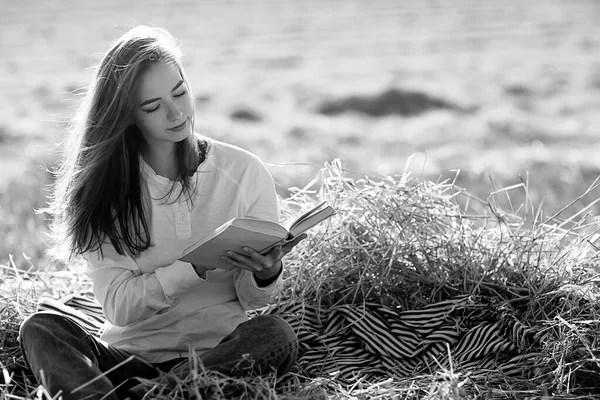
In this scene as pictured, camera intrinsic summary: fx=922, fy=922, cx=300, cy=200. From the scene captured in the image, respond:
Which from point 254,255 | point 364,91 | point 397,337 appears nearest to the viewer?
point 254,255

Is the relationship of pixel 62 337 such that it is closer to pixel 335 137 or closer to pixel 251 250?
pixel 251 250

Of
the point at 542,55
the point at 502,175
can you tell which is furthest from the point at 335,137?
the point at 542,55

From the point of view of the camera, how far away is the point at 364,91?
12633 mm

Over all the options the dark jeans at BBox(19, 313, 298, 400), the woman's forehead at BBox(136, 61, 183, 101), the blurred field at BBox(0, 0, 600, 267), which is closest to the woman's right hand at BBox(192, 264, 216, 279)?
the dark jeans at BBox(19, 313, 298, 400)

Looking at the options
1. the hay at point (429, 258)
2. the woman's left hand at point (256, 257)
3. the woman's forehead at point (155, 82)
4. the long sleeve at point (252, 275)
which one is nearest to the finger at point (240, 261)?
the woman's left hand at point (256, 257)

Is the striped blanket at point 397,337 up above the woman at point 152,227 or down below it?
below

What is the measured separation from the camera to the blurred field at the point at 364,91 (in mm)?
7723

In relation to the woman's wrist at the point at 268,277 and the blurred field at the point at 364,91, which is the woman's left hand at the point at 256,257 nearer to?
the woman's wrist at the point at 268,277

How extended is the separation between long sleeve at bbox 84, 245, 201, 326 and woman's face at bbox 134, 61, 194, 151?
1.45 ft

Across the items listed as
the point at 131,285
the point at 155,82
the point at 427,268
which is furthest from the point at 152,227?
the point at 427,268

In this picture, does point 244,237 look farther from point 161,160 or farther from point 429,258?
point 429,258

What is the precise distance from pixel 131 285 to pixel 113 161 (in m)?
0.44

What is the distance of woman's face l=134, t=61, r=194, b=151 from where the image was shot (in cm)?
304

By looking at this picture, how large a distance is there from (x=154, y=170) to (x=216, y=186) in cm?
23
